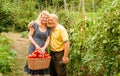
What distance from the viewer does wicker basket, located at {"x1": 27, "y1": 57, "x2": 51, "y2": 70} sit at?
542 cm

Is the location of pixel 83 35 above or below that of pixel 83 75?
above

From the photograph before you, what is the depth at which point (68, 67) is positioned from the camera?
21.0 feet

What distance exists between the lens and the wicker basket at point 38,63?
5419 millimetres

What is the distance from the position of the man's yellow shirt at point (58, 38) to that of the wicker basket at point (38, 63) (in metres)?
0.26

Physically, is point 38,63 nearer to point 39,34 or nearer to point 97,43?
point 39,34

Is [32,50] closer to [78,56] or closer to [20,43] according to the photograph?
[78,56]

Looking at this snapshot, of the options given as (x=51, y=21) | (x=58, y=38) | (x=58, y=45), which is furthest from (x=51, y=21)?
(x=58, y=45)

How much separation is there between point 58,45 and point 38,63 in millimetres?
482

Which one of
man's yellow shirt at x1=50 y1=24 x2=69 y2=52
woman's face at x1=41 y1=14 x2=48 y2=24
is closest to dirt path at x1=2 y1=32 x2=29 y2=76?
man's yellow shirt at x1=50 y1=24 x2=69 y2=52

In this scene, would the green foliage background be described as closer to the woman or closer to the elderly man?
the elderly man

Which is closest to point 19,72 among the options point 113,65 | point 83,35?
point 83,35

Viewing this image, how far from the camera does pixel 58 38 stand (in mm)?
5535

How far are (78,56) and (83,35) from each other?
1.38 feet

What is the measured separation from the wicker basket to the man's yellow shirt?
26 cm
